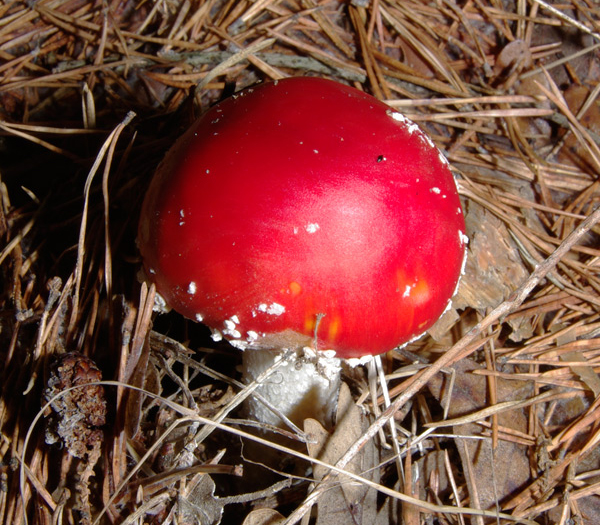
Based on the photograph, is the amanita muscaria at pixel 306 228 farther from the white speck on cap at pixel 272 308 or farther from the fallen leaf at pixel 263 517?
the fallen leaf at pixel 263 517

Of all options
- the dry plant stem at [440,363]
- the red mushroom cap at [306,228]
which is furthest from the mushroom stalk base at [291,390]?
the red mushroom cap at [306,228]

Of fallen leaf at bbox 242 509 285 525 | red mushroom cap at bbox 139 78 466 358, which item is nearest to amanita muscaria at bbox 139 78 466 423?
red mushroom cap at bbox 139 78 466 358

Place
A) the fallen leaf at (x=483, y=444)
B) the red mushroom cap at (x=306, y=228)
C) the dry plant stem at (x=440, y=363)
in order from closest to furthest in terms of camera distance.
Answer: the red mushroom cap at (x=306, y=228) → the dry plant stem at (x=440, y=363) → the fallen leaf at (x=483, y=444)

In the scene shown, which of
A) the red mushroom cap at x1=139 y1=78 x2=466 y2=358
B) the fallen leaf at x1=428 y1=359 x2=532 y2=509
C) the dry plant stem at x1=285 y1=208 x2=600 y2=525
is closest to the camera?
the red mushroom cap at x1=139 y1=78 x2=466 y2=358

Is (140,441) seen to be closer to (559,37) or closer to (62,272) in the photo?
(62,272)

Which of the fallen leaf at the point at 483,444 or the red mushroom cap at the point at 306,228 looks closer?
the red mushroom cap at the point at 306,228

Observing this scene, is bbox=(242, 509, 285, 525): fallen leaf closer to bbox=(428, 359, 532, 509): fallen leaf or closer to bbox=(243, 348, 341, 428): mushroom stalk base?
bbox=(243, 348, 341, 428): mushroom stalk base

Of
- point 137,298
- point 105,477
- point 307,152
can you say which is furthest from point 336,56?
point 105,477

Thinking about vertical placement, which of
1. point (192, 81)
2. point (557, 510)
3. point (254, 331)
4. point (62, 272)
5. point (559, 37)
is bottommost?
point (557, 510)
